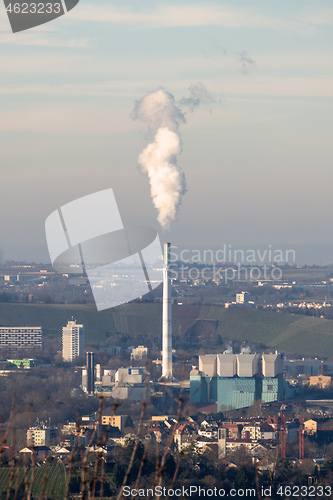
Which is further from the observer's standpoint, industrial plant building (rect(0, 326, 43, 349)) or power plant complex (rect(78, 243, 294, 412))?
industrial plant building (rect(0, 326, 43, 349))

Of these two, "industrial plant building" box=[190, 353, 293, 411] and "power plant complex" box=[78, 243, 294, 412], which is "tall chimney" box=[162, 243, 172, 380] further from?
"industrial plant building" box=[190, 353, 293, 411]

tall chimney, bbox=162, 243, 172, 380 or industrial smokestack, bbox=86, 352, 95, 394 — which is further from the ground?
tall chimney, bbox=162, 243, 172, 380

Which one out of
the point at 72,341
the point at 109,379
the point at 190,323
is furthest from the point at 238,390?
the point at 190,323

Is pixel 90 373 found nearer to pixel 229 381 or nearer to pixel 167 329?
pixel 167 329

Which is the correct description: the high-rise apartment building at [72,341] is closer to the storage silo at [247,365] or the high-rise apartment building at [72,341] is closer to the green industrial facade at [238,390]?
the green industrial facade at [238,390]

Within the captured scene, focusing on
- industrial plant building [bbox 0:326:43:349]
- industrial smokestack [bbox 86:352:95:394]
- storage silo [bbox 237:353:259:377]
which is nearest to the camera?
storage silo [bbox 237:353:259:377]

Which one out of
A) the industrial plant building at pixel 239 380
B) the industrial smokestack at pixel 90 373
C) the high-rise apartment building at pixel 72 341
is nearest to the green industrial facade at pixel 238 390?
the industrial plant building at pixel 239 380

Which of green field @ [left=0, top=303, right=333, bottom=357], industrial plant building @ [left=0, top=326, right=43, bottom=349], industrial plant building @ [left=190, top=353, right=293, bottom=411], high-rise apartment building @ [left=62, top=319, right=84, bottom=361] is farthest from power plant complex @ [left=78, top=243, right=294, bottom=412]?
industrial plant building @ [left=0, top=326, right=43, bottom=349]
